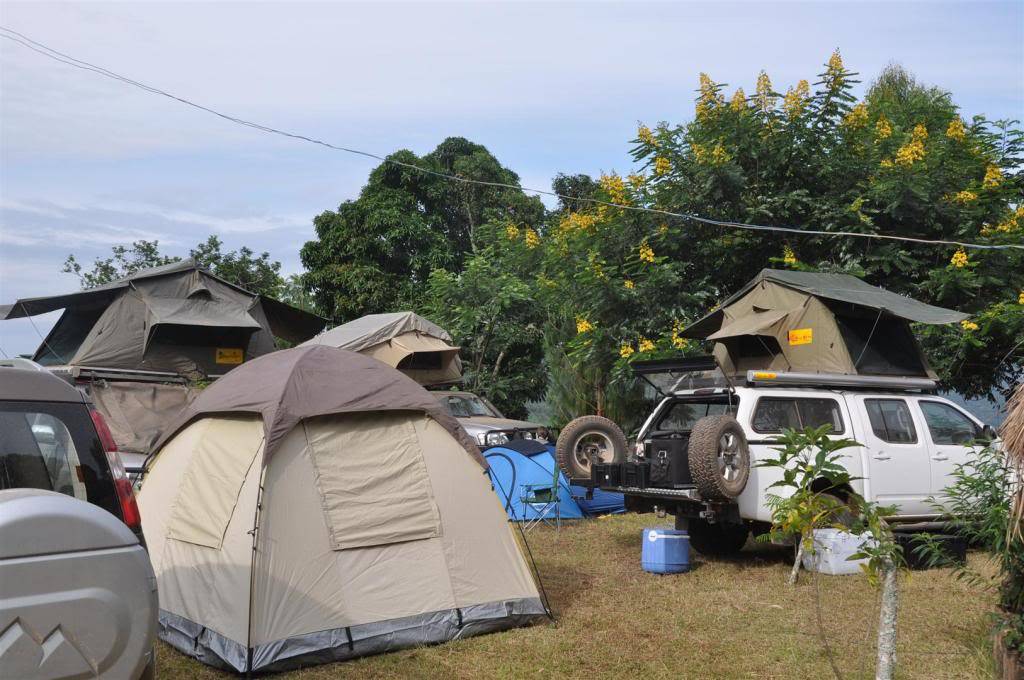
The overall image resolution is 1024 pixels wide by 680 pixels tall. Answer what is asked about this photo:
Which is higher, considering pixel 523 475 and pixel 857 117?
pixel 857 117

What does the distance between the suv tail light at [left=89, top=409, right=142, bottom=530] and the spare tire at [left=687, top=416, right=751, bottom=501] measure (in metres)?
5.19

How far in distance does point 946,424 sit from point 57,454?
8626 mm

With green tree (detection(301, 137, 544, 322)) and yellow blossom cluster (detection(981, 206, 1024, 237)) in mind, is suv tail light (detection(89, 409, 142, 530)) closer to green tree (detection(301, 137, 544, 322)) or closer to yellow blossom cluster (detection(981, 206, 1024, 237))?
yellow blossom cluster (detection(981, 206, 1024, 237))

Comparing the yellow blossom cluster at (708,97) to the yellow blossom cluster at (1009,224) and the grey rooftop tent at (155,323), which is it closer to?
the yellow blossom cluster at (1009,224)

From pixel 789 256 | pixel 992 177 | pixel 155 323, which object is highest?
pixel 992 177

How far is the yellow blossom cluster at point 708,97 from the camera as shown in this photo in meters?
14.5

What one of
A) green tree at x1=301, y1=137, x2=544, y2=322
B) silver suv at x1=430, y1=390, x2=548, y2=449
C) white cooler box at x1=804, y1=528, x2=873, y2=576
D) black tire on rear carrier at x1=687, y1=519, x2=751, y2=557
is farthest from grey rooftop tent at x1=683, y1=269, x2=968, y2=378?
green tree at x1=301, y1=137, x2=544, y2=322

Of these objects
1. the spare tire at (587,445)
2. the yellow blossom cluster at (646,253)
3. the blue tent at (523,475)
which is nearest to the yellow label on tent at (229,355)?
the blue tent at (523,475)

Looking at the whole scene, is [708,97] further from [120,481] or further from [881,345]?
[120,481]

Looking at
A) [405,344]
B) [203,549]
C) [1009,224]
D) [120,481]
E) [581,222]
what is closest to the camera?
[120,481]

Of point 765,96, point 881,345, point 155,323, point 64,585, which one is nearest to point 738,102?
point 765,96

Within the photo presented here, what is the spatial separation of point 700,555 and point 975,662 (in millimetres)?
3998

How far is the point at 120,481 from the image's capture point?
13.5 ft

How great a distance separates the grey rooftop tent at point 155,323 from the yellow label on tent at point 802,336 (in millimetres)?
7296
